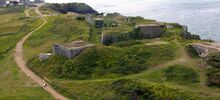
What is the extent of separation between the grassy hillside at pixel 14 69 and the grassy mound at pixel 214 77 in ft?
50.9

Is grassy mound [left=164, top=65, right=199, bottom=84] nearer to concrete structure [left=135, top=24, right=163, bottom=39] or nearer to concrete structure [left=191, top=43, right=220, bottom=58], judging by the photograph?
concrete structure [left=191, top=43, right=220, bottom=58]

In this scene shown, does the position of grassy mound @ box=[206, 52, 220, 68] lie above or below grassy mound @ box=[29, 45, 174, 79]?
above

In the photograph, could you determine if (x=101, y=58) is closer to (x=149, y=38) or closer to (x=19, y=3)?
(x=149, y=38)

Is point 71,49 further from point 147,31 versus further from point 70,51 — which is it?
point 147,31

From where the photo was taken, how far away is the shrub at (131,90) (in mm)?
39062

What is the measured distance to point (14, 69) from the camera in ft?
172

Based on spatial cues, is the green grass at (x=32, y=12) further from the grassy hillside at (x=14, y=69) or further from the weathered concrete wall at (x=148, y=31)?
the weathered concrete wall at (x=148, y=31)

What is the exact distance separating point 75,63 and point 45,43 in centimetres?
1701

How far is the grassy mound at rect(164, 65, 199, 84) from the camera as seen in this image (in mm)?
41359

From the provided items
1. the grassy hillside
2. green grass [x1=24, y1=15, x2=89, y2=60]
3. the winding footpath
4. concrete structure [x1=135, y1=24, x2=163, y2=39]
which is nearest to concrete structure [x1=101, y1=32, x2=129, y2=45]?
concrete structure [x1=135, y1=24, x2=163, y2=39]

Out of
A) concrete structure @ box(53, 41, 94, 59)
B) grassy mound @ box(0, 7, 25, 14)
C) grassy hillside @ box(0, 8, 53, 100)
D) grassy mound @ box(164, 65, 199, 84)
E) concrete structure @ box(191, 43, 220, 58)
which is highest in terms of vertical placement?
concrete structure @ box(191, 43, 220, 58)

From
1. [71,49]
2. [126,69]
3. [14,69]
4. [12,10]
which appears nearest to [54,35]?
[14,69]

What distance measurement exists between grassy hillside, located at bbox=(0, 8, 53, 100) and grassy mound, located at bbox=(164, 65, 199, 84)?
1209cm

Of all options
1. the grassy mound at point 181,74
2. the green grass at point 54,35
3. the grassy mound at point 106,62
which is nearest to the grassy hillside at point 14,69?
the green grass at point 54,35
